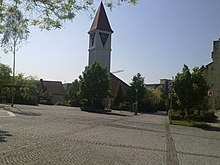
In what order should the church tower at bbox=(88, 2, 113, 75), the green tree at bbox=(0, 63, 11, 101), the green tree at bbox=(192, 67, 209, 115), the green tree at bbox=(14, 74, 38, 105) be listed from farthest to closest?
the church tower at bbox=(88, 2, 113, 75) < the green tree at bbox=(14, 74, 38, 105) < the green tree at bbox=(0, 63, 11, 101) < the green tree at bbox=(192, 67, 209, 115)

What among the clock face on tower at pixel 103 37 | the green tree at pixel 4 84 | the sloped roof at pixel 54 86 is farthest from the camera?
the sloped roof at pixel 54 86

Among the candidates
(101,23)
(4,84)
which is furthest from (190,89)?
(101,23)

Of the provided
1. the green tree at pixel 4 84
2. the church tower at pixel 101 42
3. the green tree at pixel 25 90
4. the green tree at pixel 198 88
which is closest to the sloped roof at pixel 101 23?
the church tower at pixel 101 42

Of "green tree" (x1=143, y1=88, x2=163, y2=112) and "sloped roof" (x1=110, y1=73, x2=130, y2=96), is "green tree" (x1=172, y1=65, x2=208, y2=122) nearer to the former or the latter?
"green tree" (x1=143, y1=88, x2=163, y2=112)

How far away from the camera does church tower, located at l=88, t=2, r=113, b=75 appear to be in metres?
77.1

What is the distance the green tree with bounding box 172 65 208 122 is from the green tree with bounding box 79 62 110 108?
22615mm

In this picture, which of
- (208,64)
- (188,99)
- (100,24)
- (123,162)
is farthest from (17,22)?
(100,24)

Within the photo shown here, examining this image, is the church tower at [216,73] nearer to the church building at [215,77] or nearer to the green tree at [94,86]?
the church building at [215,77]

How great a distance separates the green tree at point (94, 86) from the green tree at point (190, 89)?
2261 centimetres

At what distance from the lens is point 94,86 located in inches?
2174

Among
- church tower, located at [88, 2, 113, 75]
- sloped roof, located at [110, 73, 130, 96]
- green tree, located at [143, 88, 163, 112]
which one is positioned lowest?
green tree, located at [143, 88, 163, 112]

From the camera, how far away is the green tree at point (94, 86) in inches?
2180

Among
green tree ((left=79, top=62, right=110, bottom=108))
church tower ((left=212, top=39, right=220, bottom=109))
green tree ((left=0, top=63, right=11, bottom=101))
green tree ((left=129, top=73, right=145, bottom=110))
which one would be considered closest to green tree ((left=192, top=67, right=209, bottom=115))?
green tree ((left=79, top=62, right=110, bottom=108))

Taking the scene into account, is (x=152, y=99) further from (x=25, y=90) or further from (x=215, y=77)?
(x=25, y=90)
